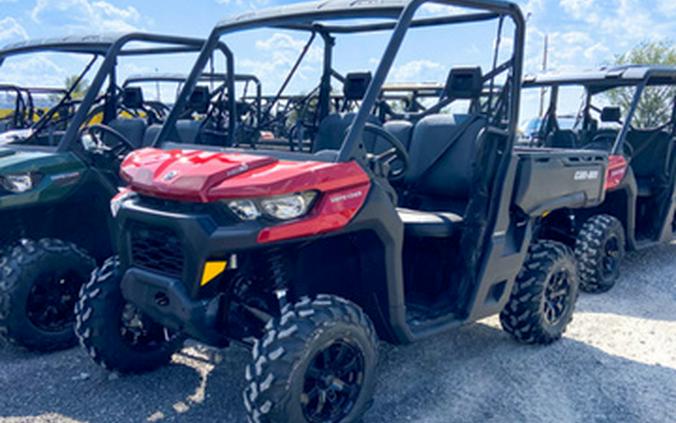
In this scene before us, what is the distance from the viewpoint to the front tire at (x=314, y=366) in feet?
8.91

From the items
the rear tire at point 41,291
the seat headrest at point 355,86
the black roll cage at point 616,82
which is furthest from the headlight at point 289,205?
the black roll cage at point 616,82

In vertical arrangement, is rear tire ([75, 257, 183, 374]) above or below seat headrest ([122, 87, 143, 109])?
below

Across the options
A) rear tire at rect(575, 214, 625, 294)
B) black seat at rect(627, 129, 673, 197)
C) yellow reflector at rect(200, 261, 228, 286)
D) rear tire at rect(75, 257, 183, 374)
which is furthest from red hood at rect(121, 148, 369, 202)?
black seat at rect(627, 129, 673, 197)

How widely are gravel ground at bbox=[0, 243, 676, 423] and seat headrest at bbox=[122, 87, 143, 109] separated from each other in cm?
235

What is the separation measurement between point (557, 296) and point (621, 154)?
2359 mm

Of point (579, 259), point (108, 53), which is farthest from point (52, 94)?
point (579, 259)

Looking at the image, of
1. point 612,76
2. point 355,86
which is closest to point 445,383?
point 355,86

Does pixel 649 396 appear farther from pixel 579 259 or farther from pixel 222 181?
pixel 222 181

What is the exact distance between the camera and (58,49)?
17.3 ft

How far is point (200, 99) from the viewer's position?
191 inches

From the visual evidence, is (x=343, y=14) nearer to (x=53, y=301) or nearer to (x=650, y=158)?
(x=53, y=301)

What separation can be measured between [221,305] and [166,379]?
3.50 ft

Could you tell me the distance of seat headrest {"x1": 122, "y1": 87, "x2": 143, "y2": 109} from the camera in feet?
19.0

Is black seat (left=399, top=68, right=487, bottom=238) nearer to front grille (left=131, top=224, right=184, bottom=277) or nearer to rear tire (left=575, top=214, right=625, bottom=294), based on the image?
front grille (left=131, top=224, right=184, bottom=277)
